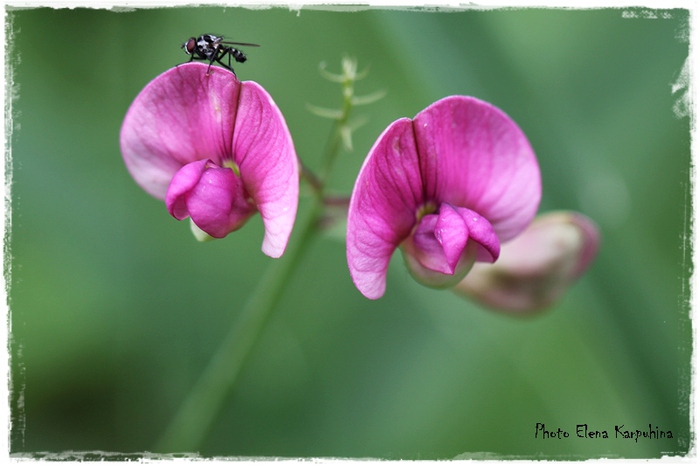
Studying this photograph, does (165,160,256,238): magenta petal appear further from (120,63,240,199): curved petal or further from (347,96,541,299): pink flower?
(347,96,541,299): pink flower

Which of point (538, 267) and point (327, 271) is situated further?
point (327, 271)

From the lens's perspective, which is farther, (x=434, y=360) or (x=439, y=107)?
(x=434, y=360)

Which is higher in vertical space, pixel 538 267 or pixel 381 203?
pixel 381 203

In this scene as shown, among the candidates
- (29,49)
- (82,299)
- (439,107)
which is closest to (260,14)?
(29,49)

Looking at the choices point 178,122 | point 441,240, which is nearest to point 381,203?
point 441,240

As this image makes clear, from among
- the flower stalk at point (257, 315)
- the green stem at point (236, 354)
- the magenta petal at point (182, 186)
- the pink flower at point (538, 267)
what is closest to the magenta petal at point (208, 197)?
the magenta petal at point (182, 186)

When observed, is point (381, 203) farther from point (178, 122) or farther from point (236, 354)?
point (236, 354)

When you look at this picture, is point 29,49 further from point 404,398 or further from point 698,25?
point 698,25
